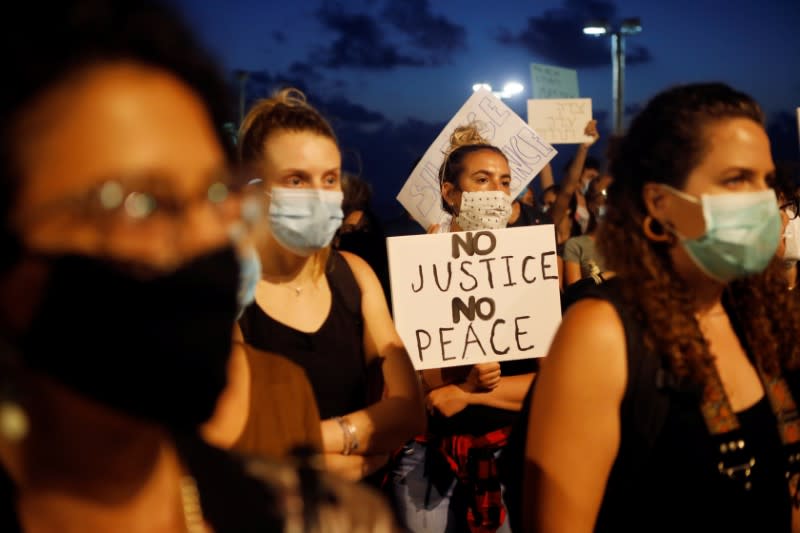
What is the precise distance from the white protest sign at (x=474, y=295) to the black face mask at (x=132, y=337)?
2.24 metres

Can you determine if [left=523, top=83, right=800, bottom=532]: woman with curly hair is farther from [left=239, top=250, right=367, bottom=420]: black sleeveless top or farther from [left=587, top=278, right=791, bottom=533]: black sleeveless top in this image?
[left=239, top=250, right=367, bottom=420]: black sleeveless top

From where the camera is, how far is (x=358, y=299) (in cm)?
312

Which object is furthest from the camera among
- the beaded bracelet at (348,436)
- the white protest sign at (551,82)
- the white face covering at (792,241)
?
the white protest sign at (551,82)

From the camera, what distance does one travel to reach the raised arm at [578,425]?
215cm

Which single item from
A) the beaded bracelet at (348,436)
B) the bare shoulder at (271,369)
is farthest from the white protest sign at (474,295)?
the bare shoulder at (271,369)

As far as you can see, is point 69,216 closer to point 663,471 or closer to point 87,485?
point 87,485

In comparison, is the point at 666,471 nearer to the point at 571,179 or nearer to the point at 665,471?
the point at 665,471

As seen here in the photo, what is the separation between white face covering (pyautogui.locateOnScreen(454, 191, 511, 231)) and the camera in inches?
166

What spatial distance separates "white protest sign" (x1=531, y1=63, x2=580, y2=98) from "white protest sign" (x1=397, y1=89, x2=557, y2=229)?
2.63 metres

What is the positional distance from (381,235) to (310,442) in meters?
3.22

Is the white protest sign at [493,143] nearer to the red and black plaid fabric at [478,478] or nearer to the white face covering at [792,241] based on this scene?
the white face covering at [792,241]

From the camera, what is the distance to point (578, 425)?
2145 millimetres

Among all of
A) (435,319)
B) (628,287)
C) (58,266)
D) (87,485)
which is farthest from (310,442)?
(435,319)

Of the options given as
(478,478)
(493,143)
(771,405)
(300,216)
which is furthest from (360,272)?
(493,143)
